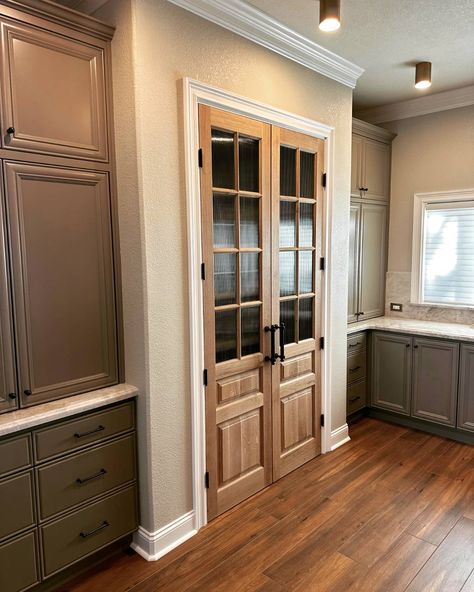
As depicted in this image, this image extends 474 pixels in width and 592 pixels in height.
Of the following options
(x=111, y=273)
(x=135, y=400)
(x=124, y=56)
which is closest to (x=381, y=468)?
(x=135, y=400)

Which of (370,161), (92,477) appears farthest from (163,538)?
(370,161)

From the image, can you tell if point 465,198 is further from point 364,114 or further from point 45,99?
point 45,99

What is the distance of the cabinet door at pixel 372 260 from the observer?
414 cm

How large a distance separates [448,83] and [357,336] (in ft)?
7.51

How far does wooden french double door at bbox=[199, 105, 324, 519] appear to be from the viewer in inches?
99.6

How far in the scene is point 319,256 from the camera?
323 cm

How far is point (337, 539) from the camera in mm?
2463

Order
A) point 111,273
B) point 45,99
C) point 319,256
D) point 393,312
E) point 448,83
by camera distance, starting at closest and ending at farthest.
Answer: point 45,99
point 111,273
point 319,256
point 448,83
point 393,312

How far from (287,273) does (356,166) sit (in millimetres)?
1580

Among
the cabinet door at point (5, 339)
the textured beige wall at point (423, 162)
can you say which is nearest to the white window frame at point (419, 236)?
the textured beige wall at point (423, 162)

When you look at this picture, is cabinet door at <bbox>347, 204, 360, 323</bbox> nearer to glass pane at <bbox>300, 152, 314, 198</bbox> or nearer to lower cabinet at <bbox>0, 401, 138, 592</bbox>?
glass pane at <bbox>300, 152, 314, 198</bbox>

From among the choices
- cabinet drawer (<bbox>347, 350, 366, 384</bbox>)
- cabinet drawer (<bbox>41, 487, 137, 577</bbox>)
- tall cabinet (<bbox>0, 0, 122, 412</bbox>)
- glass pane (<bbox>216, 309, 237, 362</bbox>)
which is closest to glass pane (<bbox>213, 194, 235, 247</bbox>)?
glass pane (<bbox>216, 309, 237, 362</bbox>)

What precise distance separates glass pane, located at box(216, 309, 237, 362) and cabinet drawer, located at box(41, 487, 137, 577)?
0.88 m

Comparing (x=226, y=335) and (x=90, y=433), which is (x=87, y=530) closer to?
(x=90, y=433)
